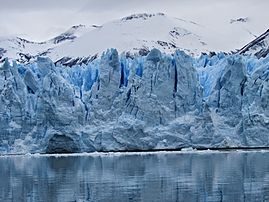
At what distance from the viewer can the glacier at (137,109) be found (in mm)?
31250

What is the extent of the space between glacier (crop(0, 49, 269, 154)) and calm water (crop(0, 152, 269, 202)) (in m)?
6.30

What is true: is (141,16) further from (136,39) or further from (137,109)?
(137,109)

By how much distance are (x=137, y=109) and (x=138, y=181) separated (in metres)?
14.7

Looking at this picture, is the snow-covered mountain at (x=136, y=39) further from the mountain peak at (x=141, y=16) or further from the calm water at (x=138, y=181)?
the calm water at (x=138, y=181)

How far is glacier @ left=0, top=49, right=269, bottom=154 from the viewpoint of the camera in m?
31.2

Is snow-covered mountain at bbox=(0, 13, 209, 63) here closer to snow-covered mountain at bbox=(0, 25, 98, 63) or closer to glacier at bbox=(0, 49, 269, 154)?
snow-covered mountain at bbox=(0, 25, 98, 63)

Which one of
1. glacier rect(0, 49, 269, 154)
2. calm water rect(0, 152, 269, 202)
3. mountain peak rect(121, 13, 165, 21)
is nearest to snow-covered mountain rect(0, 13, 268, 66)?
mountain peak rect(121, 13, 165, 21)

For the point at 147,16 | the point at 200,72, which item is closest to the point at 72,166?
the point at 200,72

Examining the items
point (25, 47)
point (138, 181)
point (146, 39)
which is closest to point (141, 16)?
point (146, 39)

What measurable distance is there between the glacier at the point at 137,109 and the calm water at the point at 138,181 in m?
6.30

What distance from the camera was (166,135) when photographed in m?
31.3

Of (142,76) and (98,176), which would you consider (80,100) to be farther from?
(98,176)

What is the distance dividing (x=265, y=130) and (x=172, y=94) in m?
4.70

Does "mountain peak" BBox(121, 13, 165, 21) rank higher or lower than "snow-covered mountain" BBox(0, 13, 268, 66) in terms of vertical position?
higher
